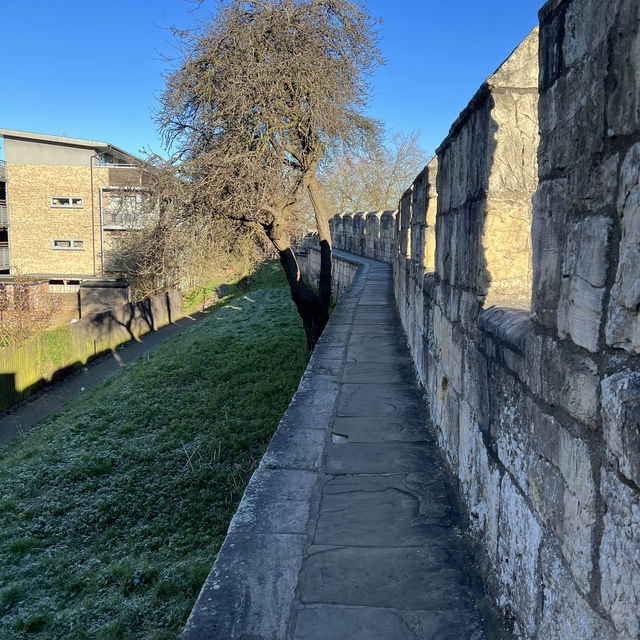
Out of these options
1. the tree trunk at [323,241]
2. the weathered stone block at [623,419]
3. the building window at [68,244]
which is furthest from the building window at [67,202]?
the weathered stone block at [623,419]

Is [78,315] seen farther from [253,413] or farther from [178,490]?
[178,490]

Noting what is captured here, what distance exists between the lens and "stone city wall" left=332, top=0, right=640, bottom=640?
1110 mm

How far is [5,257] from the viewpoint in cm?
2550

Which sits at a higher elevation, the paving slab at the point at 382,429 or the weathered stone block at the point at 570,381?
the weathered stone block at the point at 570,381

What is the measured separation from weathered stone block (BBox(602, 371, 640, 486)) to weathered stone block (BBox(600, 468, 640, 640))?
0.05m

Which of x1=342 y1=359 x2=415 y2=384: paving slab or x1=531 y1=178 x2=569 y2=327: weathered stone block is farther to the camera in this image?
x1=342 y1=359 x2=415 y2=384: paving slab

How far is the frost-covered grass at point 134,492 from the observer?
3385mm

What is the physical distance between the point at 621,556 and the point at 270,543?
1554 millimetres

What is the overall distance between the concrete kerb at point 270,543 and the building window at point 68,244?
80.6ft

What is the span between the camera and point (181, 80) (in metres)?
8.61

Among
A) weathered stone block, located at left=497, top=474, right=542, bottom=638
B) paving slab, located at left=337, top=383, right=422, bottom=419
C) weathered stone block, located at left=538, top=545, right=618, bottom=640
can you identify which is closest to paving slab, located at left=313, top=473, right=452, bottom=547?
weathered stone block, located at left=497, top=474, right=542, bottom=638

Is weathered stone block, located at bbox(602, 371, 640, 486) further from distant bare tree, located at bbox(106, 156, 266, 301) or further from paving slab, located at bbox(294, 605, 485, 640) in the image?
distant bare tree, located at bbox(106, 156, 266, 301)

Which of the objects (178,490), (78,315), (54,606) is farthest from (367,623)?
(78,315)

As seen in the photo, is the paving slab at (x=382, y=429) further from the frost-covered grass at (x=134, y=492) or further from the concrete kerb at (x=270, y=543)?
the frost-covered grass at (x=134, y=492)
